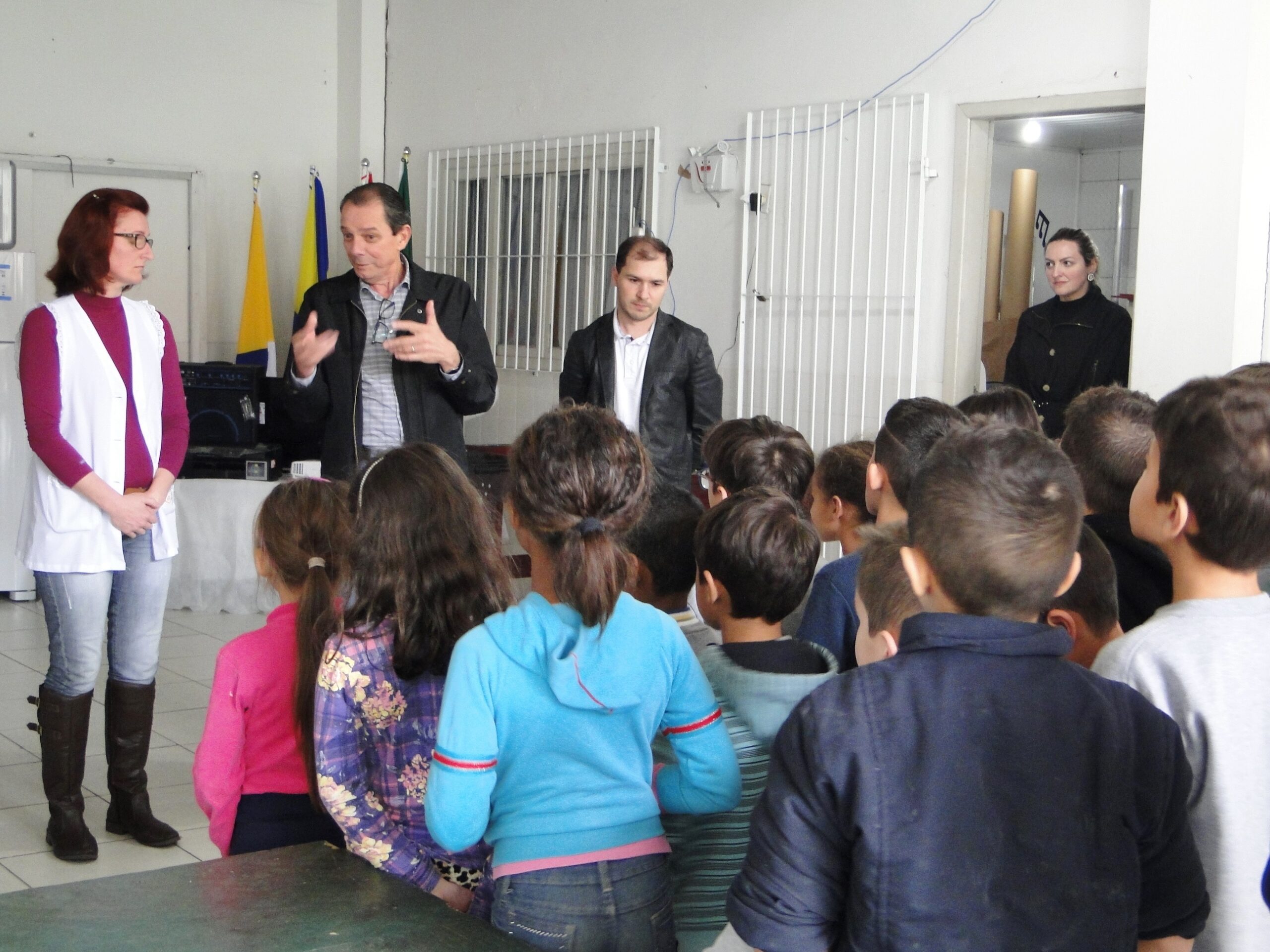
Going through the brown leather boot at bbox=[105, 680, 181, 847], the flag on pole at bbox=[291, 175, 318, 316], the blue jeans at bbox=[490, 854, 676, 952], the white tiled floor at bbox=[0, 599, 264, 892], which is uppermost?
the flag on pole at bbox=[291, 175, 318, 316]

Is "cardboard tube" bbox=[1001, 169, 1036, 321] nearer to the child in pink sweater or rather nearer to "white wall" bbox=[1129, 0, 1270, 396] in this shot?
"white wall" bbox=[1129, 0, 1270, 396]

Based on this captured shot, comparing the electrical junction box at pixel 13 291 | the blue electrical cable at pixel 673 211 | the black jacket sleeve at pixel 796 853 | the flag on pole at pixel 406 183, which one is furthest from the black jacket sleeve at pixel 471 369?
the flag on pole at pixel 406 183

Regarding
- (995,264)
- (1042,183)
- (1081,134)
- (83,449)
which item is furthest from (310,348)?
(1042,183)

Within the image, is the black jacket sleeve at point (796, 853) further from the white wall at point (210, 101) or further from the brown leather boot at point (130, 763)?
the white wall at point (210, 101)

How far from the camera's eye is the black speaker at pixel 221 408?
242 inches

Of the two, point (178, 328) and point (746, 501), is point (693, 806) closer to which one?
point (746, 501)

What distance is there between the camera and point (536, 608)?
154 centimetres

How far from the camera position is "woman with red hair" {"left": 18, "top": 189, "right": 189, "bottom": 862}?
2928 millimetres

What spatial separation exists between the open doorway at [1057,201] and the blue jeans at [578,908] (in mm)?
6533

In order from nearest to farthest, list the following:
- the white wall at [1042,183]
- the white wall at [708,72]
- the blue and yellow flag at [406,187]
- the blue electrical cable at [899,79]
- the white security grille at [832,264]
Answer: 1. the white wall at [708,72]
2. the blue electrical cable at [899,79]
3. the white security grille at [832,264]
4. the blue and yellow flag at [406,187]
5. the white wall at [1042,183]

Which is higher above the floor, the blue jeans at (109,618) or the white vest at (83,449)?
the white vest at (83,449)

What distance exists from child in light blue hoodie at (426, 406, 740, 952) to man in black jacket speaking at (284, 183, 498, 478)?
5.40 ft

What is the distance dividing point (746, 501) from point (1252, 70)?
120 inches

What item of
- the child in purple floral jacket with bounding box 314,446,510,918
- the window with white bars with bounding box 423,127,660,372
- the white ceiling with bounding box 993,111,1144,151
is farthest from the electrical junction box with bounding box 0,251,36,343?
the white ceiling with bounding box 993,111,1144,151
